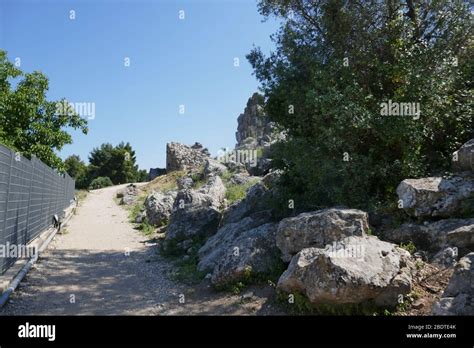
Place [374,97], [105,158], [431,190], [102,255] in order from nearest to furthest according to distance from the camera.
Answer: [431,190]
[374,97]
[102,255]
[105,158]

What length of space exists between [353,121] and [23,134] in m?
16.0

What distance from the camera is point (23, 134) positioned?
19.0 meters

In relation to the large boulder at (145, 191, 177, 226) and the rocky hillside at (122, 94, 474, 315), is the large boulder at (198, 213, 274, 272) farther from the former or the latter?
the large boulder at (145, 191, 177, 226)

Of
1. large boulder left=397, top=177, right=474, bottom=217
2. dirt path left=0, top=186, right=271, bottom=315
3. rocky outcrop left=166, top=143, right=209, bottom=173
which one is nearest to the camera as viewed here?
dirt path left=0, top=186, right=271, bottom=315

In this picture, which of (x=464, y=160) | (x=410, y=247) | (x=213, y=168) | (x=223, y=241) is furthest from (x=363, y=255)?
(x=213, y=168)

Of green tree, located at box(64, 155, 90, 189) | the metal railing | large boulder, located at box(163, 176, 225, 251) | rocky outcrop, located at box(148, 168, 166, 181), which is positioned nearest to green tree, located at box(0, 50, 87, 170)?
the metal railing

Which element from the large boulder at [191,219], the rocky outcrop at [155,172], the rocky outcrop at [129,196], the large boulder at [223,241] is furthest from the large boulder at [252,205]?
the rocky outcrop at [155,172]

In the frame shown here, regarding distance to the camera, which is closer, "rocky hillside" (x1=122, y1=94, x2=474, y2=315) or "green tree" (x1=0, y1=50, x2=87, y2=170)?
"rocky hillside" (x1=122, y1=94, x2=474, y2=315)

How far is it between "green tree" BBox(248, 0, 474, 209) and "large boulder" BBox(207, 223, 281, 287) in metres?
2.04

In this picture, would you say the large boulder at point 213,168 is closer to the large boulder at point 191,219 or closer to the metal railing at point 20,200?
the large boulder at point 191,219

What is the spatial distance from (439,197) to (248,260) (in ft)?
13.0

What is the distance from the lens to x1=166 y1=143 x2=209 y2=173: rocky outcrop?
4100cm
